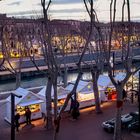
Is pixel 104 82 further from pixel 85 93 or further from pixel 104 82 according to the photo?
pixel 85 93

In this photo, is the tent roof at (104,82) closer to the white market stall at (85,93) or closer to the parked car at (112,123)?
the white market stall at (85,93)

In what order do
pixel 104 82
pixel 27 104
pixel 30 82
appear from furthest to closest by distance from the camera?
pixel 30 82 → pixel 104 82 → pixel 27 104

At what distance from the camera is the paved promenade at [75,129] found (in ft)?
63.5

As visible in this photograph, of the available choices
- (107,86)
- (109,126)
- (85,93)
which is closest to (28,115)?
(109,126)

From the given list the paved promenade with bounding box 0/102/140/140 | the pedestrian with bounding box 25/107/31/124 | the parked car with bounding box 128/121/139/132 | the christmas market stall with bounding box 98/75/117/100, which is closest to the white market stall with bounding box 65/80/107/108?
the paved promenade with bounding box 0/102/140/140

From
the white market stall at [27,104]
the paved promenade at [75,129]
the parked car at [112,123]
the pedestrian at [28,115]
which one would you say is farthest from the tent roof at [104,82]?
the pedestrian at [28,115]

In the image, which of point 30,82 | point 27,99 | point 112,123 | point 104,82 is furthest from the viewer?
point 30,82

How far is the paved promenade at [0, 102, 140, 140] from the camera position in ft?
63.5

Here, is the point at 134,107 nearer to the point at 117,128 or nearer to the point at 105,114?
the point at 105,114

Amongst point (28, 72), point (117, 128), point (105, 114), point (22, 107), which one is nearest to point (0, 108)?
point (22, 107)

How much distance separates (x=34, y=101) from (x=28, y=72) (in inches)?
1267

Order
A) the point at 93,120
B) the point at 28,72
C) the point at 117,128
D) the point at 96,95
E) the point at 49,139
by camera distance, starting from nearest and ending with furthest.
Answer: the point at 117,128 < the point at 49,139 < the point at 93,120 < the point at 96,95 < the point at 28,72

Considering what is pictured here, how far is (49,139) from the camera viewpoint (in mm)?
18984

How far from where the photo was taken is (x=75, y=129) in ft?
68.5
